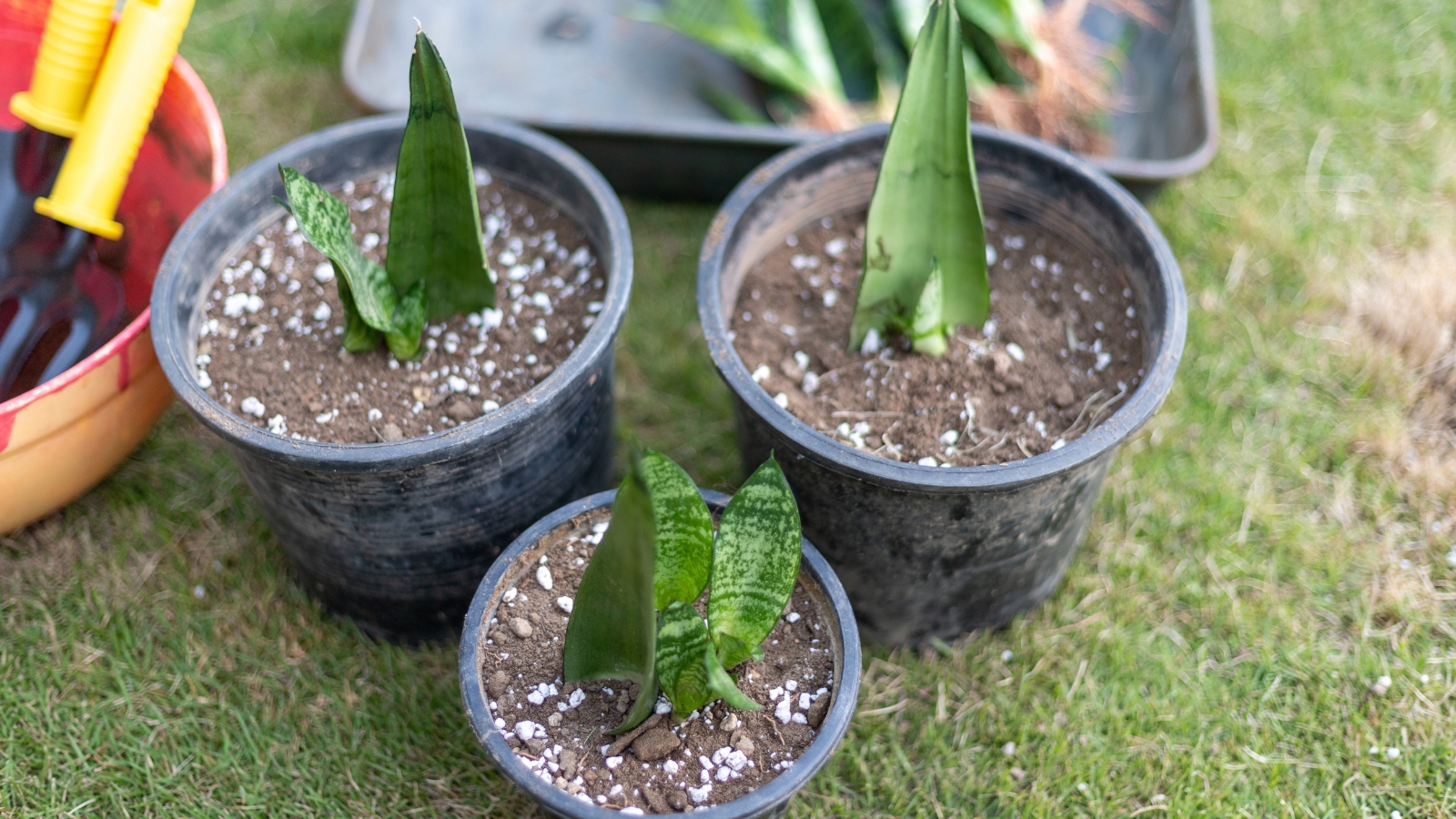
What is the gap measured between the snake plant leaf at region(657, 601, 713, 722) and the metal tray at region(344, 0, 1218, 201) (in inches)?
44.8

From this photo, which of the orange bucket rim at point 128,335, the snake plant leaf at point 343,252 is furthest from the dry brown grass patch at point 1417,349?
the orange bucket rim at point 128,335

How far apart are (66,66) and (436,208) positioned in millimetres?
711

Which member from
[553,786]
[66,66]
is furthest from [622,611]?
[66,66]

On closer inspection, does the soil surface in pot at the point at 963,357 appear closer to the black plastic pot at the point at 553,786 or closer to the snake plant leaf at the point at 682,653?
the black plastic pot at the point at 553,786

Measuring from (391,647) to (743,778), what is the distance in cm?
68

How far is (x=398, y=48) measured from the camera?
2357 mm

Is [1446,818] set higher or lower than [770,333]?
lower

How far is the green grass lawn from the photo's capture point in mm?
1488

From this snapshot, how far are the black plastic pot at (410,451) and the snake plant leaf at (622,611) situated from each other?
0.92ft

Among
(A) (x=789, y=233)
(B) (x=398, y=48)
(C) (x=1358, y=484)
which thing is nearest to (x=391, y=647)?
(A) (x=789, y=233)

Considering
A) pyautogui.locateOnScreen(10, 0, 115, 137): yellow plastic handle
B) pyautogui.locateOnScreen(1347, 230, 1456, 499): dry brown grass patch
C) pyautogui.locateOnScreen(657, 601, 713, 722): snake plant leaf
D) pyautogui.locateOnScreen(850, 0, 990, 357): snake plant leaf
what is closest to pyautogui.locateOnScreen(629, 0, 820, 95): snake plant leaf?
pyautogui.locateOnScreen(850, 0, 990, 357): snake plant leaf

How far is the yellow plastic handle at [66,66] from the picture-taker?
62.9 inches

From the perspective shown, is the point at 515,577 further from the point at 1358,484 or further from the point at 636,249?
the point at 1358,484

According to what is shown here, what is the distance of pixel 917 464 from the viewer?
1.31 metres
